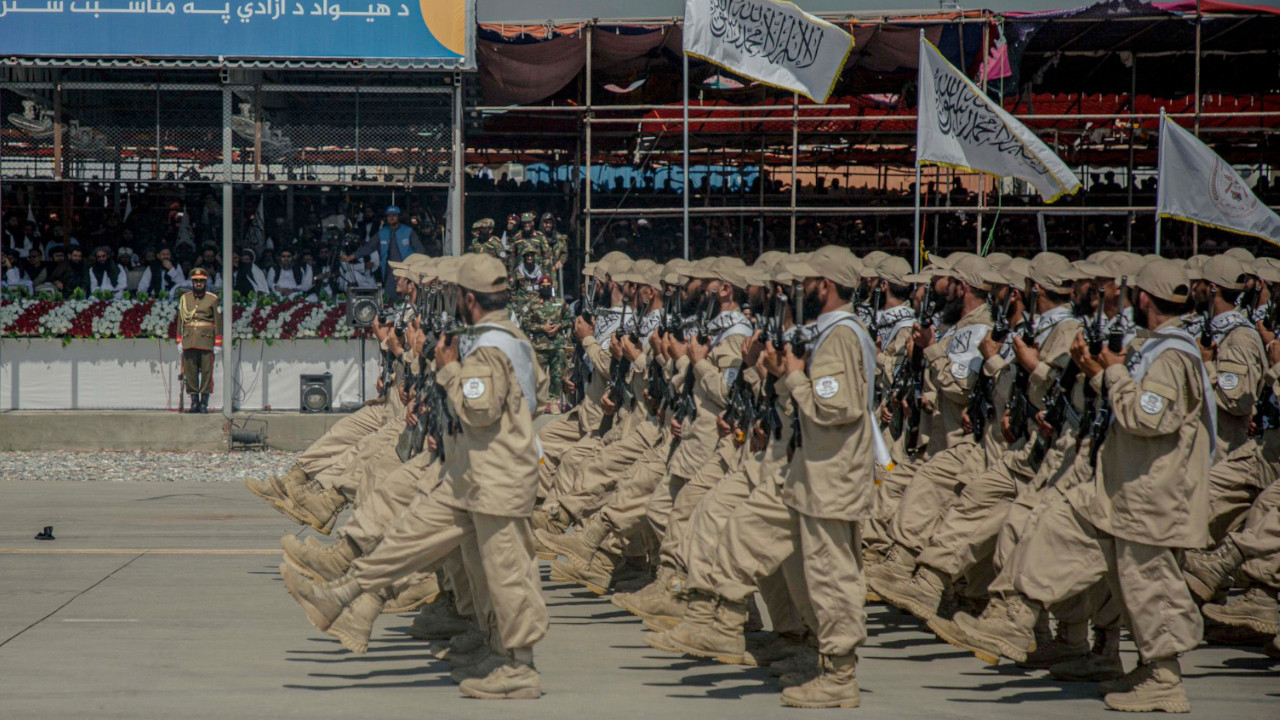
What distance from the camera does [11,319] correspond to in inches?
695

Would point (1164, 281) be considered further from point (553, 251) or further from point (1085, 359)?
point (553, 251)

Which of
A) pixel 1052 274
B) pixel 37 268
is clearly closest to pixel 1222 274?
pixel 1052 274

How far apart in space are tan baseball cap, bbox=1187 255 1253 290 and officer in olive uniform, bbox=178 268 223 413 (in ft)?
40.6

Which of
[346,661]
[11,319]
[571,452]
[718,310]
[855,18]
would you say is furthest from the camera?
[855,18]

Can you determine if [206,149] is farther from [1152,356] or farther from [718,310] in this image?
[1152,356]

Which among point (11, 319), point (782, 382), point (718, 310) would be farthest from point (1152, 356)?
point (11, 319)

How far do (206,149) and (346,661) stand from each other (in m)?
12.1

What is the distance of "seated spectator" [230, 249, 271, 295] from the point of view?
20.2 metres

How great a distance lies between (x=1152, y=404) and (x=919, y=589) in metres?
2.23

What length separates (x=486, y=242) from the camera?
17.8m

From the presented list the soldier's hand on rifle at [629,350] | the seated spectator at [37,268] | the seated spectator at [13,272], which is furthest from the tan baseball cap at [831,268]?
the seated spectator at [37,268]

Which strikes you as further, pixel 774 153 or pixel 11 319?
pixel 774 153

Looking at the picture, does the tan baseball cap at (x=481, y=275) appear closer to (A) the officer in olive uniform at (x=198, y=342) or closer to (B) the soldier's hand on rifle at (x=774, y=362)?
(B) the soldier's hand on rifle at (x=774, y=362)

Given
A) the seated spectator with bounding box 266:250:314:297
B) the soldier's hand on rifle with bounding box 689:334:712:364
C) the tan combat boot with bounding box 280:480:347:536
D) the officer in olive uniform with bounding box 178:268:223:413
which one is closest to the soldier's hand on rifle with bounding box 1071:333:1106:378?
the soldier's hand on rifle with bounding box 689:334:712:364
